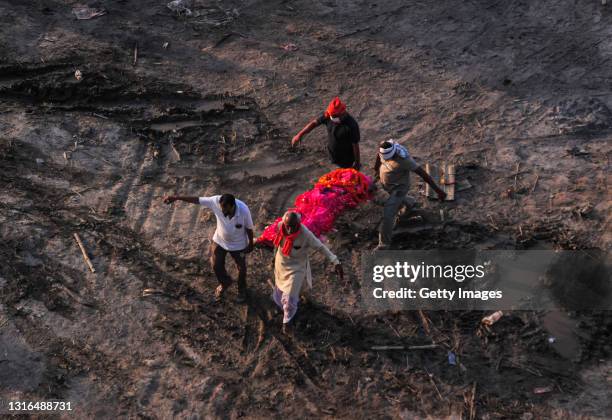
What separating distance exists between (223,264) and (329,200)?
6.27ft

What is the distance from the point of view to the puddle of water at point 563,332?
719cm

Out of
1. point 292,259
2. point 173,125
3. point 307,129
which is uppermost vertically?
point 307,129

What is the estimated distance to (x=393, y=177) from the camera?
7879mm

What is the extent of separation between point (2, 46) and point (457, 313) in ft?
35.7

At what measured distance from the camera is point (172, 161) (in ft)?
33.1

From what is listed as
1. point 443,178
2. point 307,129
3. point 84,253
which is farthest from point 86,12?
point 443,178

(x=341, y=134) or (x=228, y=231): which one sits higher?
(x=341, y=134)

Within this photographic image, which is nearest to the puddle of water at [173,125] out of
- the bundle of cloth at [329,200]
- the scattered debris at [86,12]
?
the bundle of cloth at [329,200]

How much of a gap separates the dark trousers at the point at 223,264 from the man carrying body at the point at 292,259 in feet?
1.66

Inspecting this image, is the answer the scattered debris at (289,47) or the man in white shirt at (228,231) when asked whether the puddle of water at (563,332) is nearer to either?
the man in white shirt at (228,231)

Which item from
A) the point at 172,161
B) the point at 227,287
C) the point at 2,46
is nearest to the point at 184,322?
the point at 227,287

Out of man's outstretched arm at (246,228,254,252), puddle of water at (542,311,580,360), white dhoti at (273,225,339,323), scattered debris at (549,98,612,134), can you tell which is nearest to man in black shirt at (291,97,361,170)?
white dhoti at (273,225,339,323)

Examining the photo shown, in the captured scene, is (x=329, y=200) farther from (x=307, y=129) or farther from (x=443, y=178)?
(x=443, y=178)

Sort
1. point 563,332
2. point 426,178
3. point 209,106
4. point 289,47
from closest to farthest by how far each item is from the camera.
Result: point 563,332 < point 426,178 < point 209,106 < point 289,47
